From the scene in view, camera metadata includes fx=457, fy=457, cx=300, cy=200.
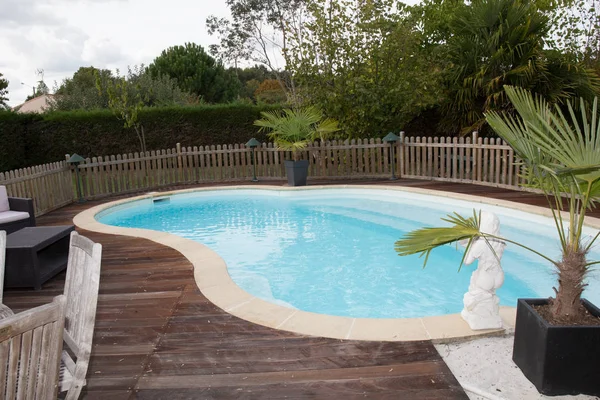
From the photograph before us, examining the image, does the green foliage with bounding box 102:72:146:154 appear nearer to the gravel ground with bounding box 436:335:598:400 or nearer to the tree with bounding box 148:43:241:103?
the gravel ground with bounding box 436:335:598:400

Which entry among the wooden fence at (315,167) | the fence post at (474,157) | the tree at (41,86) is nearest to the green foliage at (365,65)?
the wooden fence at (315,167)

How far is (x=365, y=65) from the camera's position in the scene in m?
11.8

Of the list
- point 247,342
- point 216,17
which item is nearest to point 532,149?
point 247,342

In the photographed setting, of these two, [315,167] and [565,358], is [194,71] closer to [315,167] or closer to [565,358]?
[315,167]

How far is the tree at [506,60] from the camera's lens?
10.4 metres

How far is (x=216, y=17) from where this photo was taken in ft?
79.0

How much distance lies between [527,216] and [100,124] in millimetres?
12305

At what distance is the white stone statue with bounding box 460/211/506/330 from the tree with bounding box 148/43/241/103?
2487 cm

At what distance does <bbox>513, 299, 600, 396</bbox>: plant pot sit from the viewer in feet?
8.04

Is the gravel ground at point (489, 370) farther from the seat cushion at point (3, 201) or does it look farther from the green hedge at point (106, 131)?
the green hedge at point (106, 131)

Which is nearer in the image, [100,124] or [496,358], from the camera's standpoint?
[496,358]

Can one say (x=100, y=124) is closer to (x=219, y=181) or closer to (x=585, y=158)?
(x=219, y=181)

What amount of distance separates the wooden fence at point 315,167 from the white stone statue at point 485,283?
21.0ft

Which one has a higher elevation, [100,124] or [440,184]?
[100,124]
